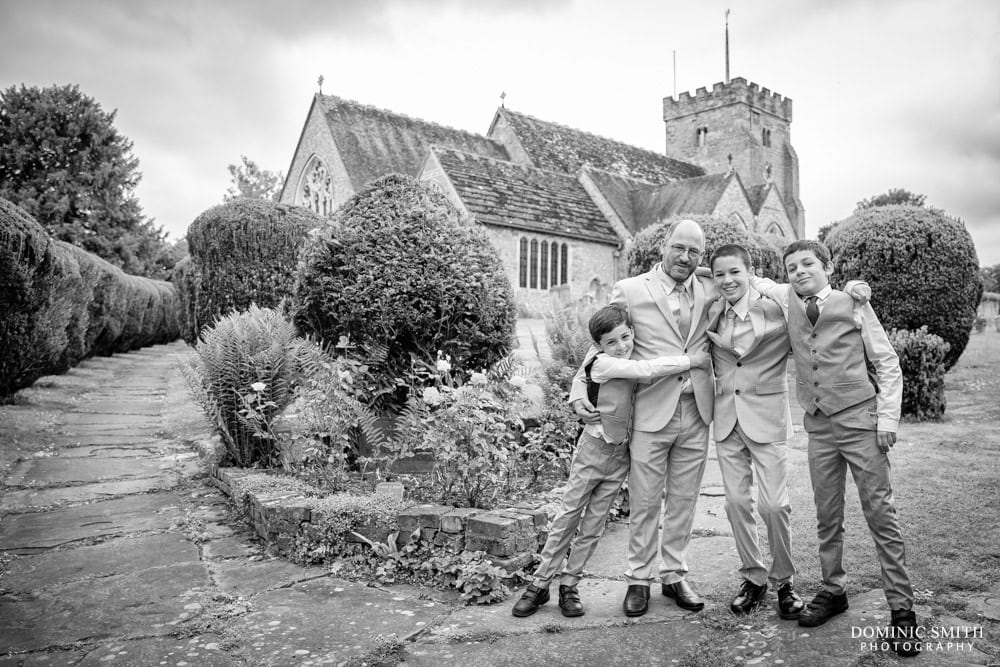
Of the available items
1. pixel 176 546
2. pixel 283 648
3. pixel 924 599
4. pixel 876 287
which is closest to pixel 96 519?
pixel 176 546

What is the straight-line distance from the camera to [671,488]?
3.75 metres

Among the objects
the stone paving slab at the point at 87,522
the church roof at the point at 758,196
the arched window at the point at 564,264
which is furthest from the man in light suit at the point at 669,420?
the church roof at the point at 758,196

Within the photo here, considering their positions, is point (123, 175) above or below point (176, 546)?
above

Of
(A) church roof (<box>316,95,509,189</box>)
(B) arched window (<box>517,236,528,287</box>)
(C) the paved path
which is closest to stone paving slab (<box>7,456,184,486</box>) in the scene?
(C) the paved path

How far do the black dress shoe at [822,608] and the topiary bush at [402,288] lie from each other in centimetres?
362

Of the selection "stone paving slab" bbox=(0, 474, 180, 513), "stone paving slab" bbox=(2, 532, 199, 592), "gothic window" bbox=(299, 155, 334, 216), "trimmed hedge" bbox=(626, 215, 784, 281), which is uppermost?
"gothic window" bbox=(299, 155, 334, 216)

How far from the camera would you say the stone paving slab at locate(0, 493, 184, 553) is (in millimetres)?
5031

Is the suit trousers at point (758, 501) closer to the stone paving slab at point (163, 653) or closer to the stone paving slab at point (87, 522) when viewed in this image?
the stone paving slab at point (163, 653)

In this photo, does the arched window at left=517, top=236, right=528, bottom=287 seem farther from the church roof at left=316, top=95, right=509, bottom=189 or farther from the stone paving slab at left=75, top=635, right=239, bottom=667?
the stone paving slab at left=75, top=635, right=239, bottom=667

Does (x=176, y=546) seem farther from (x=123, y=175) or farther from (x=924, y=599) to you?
(x=123, y=175)

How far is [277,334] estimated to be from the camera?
6.63m

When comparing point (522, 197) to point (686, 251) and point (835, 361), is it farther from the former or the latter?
point (835, 361)

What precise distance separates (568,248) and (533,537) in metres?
22.1

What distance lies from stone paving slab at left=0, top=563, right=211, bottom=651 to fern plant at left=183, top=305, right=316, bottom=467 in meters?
2.05
